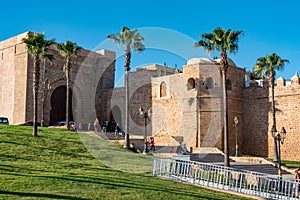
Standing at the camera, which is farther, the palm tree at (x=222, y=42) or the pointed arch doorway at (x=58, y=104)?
the pointed arch doorway at (x=58, y=104)

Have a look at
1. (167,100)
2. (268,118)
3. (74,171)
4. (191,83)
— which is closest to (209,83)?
(191,83)

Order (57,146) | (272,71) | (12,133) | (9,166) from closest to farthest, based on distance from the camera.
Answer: (9,166) → (57,146) → (12,133) → (272,71)

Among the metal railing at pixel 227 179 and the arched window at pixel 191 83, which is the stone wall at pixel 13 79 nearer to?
the arched window at pixel 191 83

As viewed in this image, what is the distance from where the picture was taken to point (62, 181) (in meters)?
11.2

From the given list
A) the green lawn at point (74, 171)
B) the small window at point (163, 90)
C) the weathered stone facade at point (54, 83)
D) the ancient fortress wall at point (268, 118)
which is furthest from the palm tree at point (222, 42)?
the weathered stone facade at point (54, 83)

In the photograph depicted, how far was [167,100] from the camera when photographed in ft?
103

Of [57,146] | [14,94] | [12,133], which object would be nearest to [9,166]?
[57,146]

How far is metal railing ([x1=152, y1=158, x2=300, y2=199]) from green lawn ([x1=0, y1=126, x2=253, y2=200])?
2.50 ft

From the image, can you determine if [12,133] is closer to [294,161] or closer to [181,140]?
[181,140]

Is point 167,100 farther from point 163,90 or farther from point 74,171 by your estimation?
point 74,171

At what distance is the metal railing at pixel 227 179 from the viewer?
43.4ft

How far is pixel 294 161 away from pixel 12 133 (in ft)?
56.5

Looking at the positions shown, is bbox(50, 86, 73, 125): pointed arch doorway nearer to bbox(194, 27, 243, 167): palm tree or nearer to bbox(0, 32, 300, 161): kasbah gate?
bbox(0, 32, 300, 161): kasbah gate

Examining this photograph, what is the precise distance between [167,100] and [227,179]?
17818 mm
